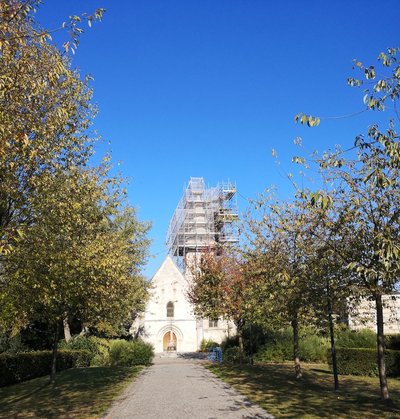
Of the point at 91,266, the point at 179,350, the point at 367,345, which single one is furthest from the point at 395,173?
the point at 179,350

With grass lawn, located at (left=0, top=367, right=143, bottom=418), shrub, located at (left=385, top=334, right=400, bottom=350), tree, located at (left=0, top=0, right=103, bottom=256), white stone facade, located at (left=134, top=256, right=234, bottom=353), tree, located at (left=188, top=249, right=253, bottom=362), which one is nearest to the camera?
tree, located at (left=0, top=0, right=103, bottom=256)

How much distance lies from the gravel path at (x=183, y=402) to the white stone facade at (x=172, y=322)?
26.3 meters

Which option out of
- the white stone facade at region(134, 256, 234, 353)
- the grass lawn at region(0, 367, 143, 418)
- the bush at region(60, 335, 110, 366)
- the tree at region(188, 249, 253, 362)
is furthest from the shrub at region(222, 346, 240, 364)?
the white stone facade at region(134, 256, 234, 353)

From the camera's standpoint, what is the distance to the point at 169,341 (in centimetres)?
4484

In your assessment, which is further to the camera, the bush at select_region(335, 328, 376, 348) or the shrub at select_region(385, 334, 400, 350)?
the bush at select_region(335, 328, 376, 348)

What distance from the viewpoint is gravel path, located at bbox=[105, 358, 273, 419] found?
1064 centimetres

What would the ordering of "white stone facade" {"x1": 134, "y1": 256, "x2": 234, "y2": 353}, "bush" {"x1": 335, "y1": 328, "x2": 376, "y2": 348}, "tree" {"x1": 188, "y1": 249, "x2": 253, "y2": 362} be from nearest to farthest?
"tree" {"x1": 188, "y1": 249, "x2": 253, "y2": 362}
"bush" {"x1": 335, "y1": 328, "x2": 376, "y2": 348}
"white stone facade" {"x1": 134, "y1": 256, "x2": 234, "y2": 353}

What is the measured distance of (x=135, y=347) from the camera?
2938 cm

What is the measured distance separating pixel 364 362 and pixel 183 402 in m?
12.8

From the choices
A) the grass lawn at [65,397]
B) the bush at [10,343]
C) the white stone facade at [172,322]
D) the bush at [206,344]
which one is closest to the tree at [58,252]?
the grass lawn at [65,397]

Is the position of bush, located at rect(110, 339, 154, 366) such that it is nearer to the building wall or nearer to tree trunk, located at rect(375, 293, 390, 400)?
the building wall

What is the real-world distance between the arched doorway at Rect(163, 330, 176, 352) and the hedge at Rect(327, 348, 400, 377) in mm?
25546

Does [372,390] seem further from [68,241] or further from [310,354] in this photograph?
[310,354]

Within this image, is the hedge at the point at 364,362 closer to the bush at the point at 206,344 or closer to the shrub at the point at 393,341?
the shrub at the point at 393,341
